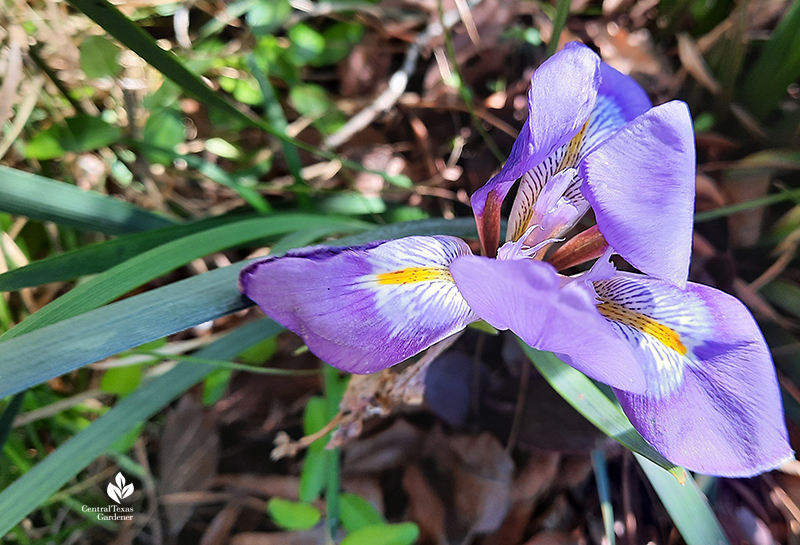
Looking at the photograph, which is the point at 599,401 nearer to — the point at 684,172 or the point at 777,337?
the point at 684,172

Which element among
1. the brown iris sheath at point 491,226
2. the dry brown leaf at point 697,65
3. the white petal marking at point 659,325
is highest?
the dry brown leaf at point 697,65

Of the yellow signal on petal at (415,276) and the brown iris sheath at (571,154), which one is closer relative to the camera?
the yellow signal on petal at (415,276)

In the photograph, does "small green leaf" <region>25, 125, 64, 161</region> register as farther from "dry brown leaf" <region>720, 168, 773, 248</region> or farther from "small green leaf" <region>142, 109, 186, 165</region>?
"dry brown leaf" <region>720, 168, 773, 248</region>

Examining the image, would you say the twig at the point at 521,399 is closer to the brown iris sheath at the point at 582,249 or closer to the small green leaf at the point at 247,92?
the brown iris sheath at the point at 582,249

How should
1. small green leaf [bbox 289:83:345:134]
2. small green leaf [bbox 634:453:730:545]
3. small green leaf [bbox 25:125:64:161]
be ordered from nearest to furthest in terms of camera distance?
small green leaf [bbox 634:453:730:545], small green leaf [bbox 25:125:64:161], small green leaf [bbox 289:83:345:134]

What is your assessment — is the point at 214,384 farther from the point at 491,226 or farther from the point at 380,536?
the point at 491,226

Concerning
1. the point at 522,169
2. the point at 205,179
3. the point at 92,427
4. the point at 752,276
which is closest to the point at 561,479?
the point at 752,276

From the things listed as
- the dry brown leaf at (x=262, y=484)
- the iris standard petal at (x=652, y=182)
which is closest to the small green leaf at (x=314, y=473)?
the dry brown leaf at (x=262, y=484)

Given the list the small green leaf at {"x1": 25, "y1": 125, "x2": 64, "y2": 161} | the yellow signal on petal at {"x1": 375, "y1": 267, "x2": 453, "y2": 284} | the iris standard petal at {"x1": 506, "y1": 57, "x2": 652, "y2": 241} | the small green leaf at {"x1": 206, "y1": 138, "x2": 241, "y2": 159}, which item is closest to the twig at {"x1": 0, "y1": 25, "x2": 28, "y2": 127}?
the small green leaf at {"x1": 25, "y1": 125, "x2": 64, "y2": 161}
